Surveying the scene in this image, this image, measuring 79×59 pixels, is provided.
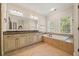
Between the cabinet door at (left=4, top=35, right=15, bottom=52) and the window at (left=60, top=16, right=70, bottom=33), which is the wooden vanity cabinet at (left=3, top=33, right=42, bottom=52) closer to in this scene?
the cabinet door at (left=4, top=35, right=15, bottom=52)

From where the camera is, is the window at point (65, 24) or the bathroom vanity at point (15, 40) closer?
the bathroom vanity at point (15, 40)

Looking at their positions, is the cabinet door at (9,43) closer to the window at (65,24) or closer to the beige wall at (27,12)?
the beige wall at (27,12)

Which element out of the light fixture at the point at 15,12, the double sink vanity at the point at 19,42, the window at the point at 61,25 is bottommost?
the double sink vanity at the point at 19,42

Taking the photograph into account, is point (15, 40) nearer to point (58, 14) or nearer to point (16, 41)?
point (16, 41)

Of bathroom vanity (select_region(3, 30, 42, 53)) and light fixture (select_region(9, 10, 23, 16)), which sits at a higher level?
light fixture (select_region(9, 10, 23, 16))

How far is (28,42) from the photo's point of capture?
4418 millimetres

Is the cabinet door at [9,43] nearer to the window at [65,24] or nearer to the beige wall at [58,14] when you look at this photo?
the window at [65,24]

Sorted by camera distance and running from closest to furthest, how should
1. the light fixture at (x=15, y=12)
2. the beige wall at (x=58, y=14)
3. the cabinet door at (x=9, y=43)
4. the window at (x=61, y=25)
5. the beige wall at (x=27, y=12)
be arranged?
the cabinet door at (x=9, y=43)
the beige wall at (x=27, y=12)
the light fixture at (x=15, y=12)
the beige wall at (x=58, y=14)
the window at (x=61, y=25)

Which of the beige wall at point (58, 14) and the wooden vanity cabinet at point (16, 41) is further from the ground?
the beige wall at point (58, 14)

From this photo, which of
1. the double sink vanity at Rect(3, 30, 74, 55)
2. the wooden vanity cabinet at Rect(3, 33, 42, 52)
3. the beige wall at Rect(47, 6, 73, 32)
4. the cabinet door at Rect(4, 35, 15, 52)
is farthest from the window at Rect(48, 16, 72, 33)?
the cabinet door at Rect(4, 35, 15, 52)

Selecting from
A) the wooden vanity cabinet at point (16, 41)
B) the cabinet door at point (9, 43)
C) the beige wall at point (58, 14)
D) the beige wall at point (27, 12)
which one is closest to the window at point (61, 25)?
the beige wall at point (58, 14)

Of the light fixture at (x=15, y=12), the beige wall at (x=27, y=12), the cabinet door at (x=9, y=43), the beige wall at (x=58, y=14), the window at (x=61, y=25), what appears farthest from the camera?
the window at (x=61, y=25)

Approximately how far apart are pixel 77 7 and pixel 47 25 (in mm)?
4723

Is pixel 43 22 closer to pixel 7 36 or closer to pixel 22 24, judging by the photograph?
pixel 22 24
